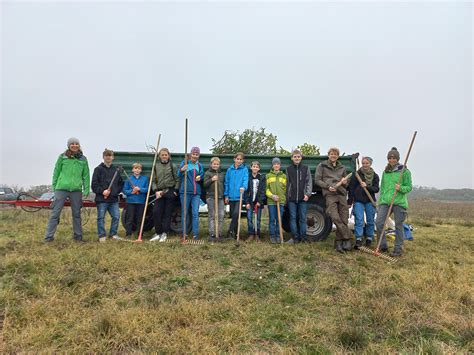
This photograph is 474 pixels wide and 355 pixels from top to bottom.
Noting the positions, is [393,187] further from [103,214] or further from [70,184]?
[70,184]

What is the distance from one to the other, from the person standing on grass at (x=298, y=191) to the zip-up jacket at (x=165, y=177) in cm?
237

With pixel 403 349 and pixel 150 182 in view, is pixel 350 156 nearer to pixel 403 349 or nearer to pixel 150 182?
pixel 150 182

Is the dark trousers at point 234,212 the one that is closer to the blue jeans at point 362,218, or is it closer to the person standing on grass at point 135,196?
the person standing on grass at point 135,196

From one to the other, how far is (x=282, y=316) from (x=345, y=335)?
2.21 feet

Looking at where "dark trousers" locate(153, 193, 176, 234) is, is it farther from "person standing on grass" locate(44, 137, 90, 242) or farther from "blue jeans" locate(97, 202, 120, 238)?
"person standing on grass" locate(44, 137, 90, 242)

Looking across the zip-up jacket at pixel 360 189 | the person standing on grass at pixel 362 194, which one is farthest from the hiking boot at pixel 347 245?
the zip-up jacket at pixel 360 189

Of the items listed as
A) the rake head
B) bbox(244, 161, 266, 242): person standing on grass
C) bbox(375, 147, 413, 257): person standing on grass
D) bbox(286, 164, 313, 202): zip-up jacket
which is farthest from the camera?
bbox(244, 161, 266, 242): person standing on grass

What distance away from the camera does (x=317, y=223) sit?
23.7 feet

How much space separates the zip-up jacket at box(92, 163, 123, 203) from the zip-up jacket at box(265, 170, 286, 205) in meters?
3.17

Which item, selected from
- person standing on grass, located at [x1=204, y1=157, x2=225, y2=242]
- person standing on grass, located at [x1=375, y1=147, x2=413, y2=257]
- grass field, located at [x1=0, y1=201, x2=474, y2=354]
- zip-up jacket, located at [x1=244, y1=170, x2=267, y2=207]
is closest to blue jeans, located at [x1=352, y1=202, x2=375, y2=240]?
person standing on grass, located at [x1=375, y1=147, x2=413, y2=257]

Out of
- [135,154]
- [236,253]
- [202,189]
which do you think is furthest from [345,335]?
[135,154]

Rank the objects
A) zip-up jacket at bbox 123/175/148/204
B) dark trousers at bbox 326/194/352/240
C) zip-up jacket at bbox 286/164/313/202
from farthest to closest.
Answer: zip-up jacket at bbox 123/175/148/204
zip-up jacket at bbox 286/164/313/202
dark trousers at bbox 326/194/352/240

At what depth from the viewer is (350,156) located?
281 inches

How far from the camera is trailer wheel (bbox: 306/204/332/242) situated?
7.15 m
